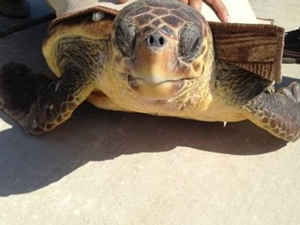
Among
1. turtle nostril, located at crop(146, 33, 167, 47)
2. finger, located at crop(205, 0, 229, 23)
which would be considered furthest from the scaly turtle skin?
finger, located at crop(205, 0, 229, 23)

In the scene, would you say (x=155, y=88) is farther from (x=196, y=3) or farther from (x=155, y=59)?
(x=196, y=3)

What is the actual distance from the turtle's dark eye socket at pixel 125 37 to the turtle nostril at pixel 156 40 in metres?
0.07

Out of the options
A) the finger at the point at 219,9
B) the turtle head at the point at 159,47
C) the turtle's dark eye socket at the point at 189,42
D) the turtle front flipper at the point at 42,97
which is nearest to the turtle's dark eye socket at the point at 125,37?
the turtle head at the point at 159,47

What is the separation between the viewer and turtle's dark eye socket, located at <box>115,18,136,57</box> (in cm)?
129

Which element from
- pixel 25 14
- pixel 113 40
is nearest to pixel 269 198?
pixel 113 40

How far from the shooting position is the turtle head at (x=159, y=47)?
1213 mm

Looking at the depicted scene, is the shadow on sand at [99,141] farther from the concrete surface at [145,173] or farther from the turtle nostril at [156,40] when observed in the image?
the turtle nostril at [156,40]

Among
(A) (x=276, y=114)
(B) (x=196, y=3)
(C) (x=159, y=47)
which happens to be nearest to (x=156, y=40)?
(C) (x=159, y=47)

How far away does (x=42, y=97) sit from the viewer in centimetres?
174

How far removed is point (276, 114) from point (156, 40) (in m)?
0.65

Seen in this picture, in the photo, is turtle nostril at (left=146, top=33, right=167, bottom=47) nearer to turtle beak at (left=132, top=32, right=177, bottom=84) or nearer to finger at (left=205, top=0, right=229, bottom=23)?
turtle beak at (left=132, top=32, right=177, bottom=84)

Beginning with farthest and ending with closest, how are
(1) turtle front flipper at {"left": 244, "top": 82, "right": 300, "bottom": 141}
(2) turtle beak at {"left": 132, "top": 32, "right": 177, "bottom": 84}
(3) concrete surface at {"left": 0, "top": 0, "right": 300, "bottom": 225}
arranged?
(1) turtle front flipper at {"left": 244, "top": 82, "right": 300, "bottom": 141}
(3) concrete surface at {"left": 0, "top": 0, "right": 300, "bottom": 225}
(2) turtle beak at {"left": 132, "top": 32, "right": 177, "bottom": 84}

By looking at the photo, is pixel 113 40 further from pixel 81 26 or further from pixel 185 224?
pixel 185 224

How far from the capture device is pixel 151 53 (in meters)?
1.20
